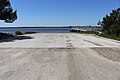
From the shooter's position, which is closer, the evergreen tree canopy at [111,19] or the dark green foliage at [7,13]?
the dark green foliage at [7,13]

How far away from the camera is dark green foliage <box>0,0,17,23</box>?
140 ft

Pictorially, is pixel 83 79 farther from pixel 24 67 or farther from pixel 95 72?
pixel 24 67

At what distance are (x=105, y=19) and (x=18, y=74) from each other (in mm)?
49913

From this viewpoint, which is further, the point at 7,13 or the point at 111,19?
the point at 111,19

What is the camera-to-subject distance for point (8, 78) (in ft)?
25.8

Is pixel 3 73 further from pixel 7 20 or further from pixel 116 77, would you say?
pixel 7 20

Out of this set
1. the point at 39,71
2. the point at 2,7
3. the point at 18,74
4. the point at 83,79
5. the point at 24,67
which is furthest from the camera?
the point at 2,7

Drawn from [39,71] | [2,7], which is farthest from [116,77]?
[2,7]

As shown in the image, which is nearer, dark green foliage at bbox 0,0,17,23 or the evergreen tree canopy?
dark green foliage at bbox 0,0,17,23

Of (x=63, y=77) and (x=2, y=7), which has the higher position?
(x=2, y=7)

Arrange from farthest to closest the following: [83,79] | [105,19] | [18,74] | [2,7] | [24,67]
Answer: [105,19], [2,7], [24,67], [18,74], [83,79]

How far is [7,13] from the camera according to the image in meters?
43.4

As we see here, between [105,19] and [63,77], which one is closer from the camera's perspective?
[63,77]

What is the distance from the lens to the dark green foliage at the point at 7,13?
42631 mm
